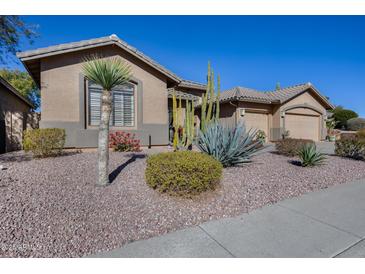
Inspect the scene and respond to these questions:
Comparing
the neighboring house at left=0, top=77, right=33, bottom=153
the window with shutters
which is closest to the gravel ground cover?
the window with shutters

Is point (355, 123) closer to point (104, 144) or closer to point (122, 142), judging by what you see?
point (122, 142)

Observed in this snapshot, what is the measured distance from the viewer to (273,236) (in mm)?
3209

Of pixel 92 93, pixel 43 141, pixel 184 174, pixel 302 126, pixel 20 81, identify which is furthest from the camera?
pixel 20 81

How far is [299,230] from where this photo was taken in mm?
3396

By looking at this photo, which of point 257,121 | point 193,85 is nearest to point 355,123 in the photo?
point 257,121

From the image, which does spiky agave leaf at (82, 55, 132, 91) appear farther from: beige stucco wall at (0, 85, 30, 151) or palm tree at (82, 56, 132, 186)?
beige stucco wall at (0, 85, 30, 151)

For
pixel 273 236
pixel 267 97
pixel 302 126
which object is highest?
pixel 267 97

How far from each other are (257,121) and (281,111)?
2.02m

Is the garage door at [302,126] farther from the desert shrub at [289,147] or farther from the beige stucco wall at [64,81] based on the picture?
the beige stucco wall at [64,81]

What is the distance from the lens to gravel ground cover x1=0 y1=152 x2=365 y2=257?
296 centimetres

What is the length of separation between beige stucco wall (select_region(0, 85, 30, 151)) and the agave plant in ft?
32.9

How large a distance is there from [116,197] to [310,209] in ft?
13.2

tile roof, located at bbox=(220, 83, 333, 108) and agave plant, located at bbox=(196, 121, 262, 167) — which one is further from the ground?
tile roof, located at bbox=(220, 83, 333, 108)

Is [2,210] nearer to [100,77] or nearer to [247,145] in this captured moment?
[100,77]
